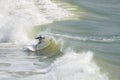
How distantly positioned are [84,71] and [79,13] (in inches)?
750

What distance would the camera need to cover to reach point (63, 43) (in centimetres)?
1806

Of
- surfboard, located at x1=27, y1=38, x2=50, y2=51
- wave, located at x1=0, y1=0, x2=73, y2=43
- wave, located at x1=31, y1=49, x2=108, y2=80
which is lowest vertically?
wave, located at x1=0, y1=0, x2=73, y2=43

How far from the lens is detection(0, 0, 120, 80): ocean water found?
12758 millimetres

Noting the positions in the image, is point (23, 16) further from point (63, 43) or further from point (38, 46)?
point (38, 46)

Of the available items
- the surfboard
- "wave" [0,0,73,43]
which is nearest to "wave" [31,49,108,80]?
the surfboard

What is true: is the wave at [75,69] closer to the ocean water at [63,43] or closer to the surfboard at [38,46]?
the ocean water at [63,43]

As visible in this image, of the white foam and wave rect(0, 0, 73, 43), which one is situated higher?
the white foam

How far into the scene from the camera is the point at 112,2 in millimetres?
38406

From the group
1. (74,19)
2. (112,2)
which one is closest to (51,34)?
(74,19)

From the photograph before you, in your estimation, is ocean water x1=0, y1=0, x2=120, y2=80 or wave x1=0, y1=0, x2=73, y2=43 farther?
wave x1=0, y1=0, x2=73, y2=43

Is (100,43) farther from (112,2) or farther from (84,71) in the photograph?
(112,2)

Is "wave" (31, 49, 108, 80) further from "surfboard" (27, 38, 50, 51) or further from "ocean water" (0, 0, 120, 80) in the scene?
"surfboard" (27, 38, 50, 51)

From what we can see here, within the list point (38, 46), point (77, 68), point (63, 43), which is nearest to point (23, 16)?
point (63, 43)

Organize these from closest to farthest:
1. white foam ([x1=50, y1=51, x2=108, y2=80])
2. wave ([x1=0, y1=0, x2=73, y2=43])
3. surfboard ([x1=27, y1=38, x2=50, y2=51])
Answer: white foam ([x1=50, y1=51, x2=108, y2=80])
surfboard ([x1=27, y1=38, x2=50, y2=51])
wave ([x1=0, y1=0, x2=73, y2=43])
